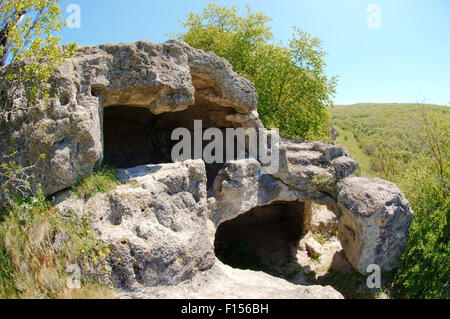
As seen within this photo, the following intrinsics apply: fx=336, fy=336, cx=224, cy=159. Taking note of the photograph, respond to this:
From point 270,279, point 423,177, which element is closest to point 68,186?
point 270,279

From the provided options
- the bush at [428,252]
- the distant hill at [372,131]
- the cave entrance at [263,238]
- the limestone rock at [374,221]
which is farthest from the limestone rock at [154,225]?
the distant hill at [372,131]

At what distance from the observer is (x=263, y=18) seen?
2052 cm

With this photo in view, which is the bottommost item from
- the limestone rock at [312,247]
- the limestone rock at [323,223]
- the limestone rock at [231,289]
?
the limestone rock at [312,247]

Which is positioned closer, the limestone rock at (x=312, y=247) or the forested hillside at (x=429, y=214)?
the forested hillside at (x=429, y=214)

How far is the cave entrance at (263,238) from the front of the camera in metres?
10.7

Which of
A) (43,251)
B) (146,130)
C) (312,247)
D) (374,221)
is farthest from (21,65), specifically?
(312,247)

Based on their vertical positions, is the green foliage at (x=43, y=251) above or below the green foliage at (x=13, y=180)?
below

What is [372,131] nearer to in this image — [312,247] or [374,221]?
[312,247]

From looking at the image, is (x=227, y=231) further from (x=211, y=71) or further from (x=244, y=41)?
(x=244, y=41)

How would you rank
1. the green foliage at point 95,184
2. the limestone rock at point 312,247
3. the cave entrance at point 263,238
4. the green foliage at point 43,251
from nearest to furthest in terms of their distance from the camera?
the green foliage at point 43,251 → the green foliage at point 95,184 → the cave entrance at point 263,238 → the limestone rock at point 312,247

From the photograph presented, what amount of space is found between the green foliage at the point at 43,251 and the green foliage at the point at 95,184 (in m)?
0.49

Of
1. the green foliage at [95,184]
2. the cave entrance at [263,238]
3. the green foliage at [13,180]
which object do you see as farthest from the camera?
the cave entrance at [263,238]

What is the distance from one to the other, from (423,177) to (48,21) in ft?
32.6

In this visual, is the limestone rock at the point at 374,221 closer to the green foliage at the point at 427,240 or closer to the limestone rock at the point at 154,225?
the green foliage at the point at 427,240
